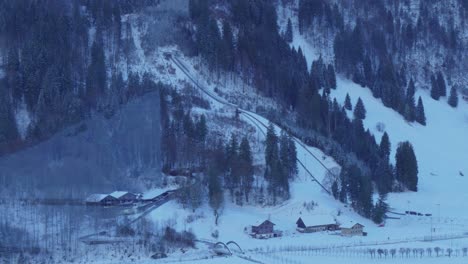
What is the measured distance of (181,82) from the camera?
32.3 m

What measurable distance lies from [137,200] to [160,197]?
34.5 inches

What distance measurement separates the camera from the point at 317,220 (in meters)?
23.2

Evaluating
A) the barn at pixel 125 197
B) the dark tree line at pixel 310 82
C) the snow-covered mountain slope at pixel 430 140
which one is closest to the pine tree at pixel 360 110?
the dark tree line at pixel 310 82

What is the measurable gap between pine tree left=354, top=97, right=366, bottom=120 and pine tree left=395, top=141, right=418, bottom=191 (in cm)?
658

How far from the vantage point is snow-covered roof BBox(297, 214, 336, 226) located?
2300 centimetres

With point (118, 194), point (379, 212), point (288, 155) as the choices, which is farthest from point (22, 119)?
point (379, 212)

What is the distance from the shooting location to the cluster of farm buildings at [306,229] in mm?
22047

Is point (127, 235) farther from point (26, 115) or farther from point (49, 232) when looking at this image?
point (26, 115)

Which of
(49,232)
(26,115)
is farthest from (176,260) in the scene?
(26,115)

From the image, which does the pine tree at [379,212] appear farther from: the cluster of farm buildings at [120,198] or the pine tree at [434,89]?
→ the pine tree at [434,89]

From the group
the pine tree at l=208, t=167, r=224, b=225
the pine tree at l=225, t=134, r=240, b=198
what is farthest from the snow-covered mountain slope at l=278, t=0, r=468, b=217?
the pine tree at l=208, t=167, r=224, b=225

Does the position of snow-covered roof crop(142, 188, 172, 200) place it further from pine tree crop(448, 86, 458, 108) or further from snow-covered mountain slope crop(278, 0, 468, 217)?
pine tree crop(448, 86, 458, 108)

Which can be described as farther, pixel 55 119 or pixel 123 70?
pixel 123 70

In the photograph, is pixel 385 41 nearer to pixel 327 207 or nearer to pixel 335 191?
pixel 335 191
